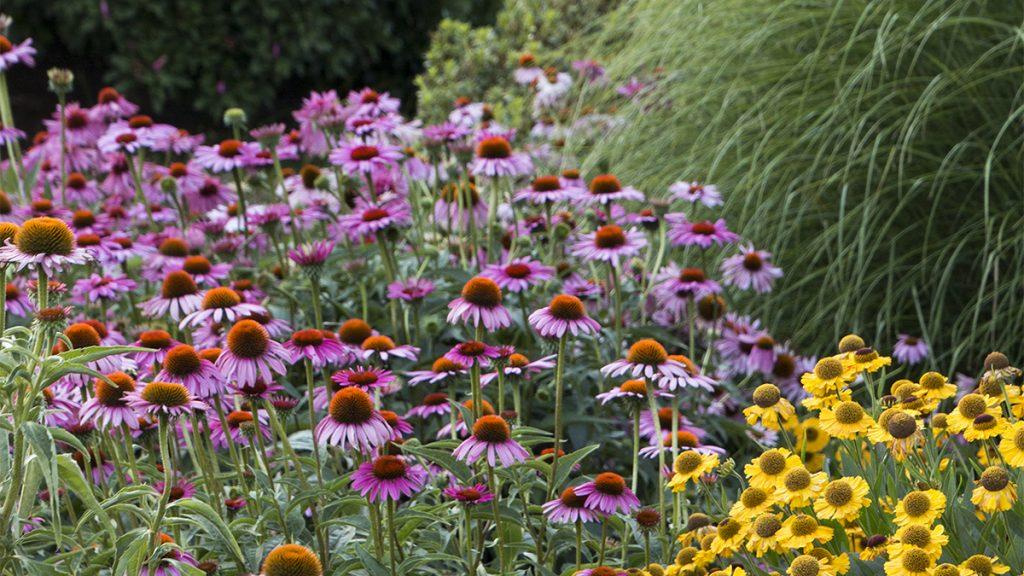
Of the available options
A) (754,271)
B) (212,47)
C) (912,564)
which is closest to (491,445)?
(912,564)

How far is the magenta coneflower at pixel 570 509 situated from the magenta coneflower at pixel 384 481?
0.22 metres

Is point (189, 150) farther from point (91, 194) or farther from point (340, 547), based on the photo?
point (340, 547)

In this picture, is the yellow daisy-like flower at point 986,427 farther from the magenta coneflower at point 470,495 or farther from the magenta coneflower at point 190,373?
the magenta coneflower at point 190,373

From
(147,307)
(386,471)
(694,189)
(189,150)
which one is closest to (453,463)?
(386,471)

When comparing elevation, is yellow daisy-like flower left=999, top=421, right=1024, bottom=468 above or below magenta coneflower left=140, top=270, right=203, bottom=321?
below

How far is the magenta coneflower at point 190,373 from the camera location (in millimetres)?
1835

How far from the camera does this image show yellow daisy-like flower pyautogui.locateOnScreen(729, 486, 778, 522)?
5.49 feet

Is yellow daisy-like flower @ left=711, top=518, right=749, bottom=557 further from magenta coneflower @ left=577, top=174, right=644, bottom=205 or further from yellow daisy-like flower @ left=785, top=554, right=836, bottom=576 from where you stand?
magenta coneflower @ left=577, top=174, right=644, bottom=205

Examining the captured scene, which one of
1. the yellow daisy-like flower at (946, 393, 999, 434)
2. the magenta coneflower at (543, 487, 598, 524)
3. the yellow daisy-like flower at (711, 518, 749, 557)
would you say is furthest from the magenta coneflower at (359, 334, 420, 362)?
the yellow daisy-like flower at (946, 393, 999, 434)

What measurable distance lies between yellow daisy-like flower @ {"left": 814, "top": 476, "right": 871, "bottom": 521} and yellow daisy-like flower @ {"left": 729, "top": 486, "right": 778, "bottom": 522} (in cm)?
7

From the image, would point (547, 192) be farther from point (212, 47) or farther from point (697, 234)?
point (212, 47)

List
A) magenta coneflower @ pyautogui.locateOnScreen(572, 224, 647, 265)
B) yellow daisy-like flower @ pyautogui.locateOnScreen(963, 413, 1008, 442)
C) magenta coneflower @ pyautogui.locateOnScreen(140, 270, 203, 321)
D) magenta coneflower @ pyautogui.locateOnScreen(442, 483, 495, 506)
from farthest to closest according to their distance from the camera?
magenta coneflower @ pyautogui.locateOnScreen(572, 224, 647, 265), magenta coneflower @ pyautogui.locateOnScreen(140, 270, 203, 321), magenta coneflower @ pyautogui.locateOnScreen(442, 483, 495, 506), yellow daisy-like flower @ pyautogui.locateOnScreen(963, 413, 1008, 442)

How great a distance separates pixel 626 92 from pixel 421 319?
5.51 ft

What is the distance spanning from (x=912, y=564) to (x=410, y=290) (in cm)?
138
